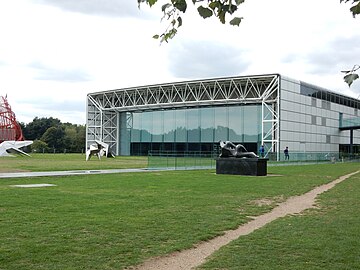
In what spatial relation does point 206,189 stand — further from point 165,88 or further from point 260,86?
point 165,88

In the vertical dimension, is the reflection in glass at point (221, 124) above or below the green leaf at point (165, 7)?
above

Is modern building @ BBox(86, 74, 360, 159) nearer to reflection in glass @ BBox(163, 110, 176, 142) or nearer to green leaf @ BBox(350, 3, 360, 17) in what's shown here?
reflection in glass @ BBox(163, 110, 176, 142)

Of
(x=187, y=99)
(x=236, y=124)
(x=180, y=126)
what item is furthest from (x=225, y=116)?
(x=180, y=126)

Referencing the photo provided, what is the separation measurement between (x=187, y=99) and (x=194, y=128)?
4.65 m

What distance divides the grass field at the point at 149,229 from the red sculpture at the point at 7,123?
49.6m

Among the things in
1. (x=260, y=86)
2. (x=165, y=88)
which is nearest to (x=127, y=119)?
(x=165, y=88)

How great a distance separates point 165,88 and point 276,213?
57788mm

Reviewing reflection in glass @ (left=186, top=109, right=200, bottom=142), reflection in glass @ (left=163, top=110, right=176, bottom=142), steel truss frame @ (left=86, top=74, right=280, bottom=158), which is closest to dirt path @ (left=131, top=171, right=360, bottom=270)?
steel truss frame @ (left=86, top=74, right=280, bottom=158)

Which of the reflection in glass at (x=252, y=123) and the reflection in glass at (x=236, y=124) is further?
the reflection in glass at (x=236, y=124)

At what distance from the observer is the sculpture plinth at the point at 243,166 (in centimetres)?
2862

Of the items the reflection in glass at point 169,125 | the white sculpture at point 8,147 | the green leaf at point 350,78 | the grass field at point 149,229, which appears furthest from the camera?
the reflection in glass at point 169,125

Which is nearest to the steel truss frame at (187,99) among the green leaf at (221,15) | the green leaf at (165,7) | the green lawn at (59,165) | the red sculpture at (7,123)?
the red sculpture at (7,123)

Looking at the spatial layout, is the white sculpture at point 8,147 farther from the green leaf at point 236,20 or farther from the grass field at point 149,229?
the green leaf at point 236,20

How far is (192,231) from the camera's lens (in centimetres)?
984
